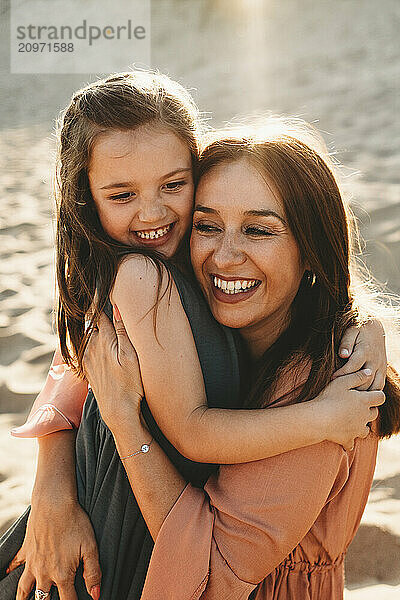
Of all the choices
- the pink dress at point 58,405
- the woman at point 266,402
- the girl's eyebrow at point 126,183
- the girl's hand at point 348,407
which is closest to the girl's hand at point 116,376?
the woman at point 266,402

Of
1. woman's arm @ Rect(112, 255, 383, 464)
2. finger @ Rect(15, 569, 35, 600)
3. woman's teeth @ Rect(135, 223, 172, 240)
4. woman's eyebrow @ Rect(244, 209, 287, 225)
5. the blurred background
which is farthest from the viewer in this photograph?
the blurred background

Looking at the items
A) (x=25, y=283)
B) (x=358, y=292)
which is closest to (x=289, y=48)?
(x=25, y=283)

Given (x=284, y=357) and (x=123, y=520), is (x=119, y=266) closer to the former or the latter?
(x=284, y=357)

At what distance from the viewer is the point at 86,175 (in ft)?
7.73

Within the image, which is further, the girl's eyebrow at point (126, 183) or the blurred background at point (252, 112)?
the blurred background at point (252, 112)

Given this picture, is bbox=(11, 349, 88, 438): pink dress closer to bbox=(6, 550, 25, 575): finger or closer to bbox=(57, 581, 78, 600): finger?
bbox=(6, 550, 25, 575): finger

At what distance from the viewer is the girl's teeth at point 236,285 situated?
7.04ft

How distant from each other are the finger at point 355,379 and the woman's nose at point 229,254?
0.41m

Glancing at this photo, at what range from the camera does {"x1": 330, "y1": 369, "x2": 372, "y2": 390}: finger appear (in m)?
2.02

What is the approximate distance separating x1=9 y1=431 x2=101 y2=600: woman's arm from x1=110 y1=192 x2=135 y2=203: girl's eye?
2.60 ft

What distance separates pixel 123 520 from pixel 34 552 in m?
0.28

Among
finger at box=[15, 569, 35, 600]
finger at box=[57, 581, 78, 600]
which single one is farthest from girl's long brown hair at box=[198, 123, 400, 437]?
finger at box=[15, 569, 35, 600]

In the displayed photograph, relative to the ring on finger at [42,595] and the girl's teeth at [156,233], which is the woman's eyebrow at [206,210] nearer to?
the girl's teeth at [156,233]

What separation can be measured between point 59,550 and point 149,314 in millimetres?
710
